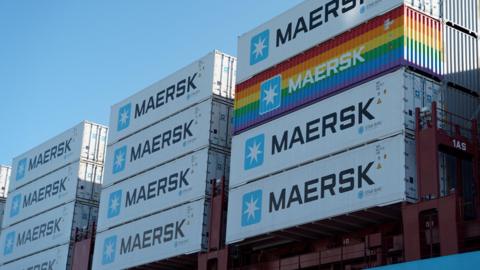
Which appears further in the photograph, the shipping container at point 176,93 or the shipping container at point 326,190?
the shipping container at point 176,93

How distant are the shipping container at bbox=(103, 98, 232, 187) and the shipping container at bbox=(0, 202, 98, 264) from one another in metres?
5.10

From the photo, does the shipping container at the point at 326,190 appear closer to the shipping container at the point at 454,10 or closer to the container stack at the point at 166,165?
the container stack at the point at 166,165

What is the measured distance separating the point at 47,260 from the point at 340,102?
2420cm

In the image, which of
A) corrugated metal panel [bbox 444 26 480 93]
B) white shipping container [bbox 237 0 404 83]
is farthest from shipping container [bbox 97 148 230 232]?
corrugated metal panel [bbox 444 26 480 93]

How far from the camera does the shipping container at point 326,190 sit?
24672 millimetres

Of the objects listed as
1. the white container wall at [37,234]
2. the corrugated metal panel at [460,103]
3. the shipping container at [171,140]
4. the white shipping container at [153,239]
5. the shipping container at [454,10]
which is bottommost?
the white shipping container at [153,239]

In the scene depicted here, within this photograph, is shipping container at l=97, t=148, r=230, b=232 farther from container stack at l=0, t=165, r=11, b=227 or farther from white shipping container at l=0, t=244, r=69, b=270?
container stack at l=0, t=165, r=11, b=227

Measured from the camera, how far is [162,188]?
36.0 m

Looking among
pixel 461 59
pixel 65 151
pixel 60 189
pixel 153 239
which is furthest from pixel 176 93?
pixel 461 59

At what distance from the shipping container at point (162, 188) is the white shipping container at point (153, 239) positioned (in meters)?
0.43

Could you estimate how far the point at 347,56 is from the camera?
27688mm

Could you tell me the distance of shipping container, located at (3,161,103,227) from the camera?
4512cm

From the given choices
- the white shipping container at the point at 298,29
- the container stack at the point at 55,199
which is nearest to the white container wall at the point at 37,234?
the container stack at the point at 55,199

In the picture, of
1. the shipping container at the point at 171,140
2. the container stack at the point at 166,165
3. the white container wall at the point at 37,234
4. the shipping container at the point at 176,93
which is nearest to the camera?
the container stack at the point at 166,165
